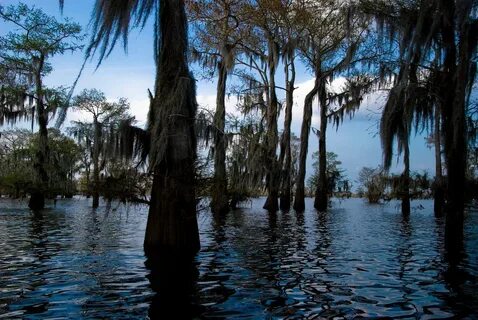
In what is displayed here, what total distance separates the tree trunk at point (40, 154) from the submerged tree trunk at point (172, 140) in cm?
2220

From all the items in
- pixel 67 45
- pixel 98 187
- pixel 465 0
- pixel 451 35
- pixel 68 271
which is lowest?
pixel 68 271

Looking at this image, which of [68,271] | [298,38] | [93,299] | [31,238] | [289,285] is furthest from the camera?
[298,38]

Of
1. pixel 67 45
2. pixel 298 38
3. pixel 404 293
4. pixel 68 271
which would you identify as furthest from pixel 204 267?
pixel 67 45

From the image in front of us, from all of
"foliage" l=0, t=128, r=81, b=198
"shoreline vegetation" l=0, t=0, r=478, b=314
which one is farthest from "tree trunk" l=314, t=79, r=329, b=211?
"foliage" l=0, t=128, r=81, b=198

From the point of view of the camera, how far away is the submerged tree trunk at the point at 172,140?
897cm

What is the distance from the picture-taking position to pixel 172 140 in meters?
9.20

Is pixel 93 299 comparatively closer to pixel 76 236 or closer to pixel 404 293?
pixel 404 293

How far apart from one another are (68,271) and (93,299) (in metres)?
2.28

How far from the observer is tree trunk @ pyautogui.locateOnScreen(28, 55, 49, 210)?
28812 mm

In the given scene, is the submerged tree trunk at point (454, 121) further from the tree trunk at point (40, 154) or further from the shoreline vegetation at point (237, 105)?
the tree trunk at point (40, 154)

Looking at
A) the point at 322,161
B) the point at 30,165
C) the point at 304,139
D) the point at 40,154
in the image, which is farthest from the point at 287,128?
the point at 30,165

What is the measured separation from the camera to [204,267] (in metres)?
8.22

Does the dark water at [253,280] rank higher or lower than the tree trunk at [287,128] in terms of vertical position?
lower

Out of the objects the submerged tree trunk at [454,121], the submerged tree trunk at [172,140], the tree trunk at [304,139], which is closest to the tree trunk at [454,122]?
the submerged tree trunk at [454,121]
